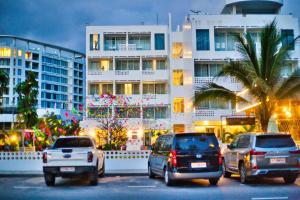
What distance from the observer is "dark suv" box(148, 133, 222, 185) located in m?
14.7

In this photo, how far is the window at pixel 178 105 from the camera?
47.0m

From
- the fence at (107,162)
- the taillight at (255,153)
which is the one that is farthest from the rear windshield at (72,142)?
the taillight at (255,153)

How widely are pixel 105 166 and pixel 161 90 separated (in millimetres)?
28973

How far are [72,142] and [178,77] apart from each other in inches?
1218

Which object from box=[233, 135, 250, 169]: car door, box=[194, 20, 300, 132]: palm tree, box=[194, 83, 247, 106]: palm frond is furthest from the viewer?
box=[194, 83, 247, 106]: palm frond

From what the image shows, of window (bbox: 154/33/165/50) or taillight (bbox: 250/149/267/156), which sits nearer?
taillight (bbox: 250/149/267/156)

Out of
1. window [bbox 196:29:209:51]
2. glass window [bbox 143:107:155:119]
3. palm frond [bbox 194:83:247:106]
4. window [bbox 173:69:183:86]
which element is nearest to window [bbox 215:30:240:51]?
window [bbox 196:29:209:51]

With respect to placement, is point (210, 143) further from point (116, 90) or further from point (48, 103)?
point (48, 103)

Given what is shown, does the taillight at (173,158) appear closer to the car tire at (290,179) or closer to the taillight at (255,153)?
the taillight at (255,153)

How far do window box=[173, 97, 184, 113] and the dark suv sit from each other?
103 feet

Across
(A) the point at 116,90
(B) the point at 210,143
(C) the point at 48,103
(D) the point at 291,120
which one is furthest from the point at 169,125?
(C) the point at 48,103

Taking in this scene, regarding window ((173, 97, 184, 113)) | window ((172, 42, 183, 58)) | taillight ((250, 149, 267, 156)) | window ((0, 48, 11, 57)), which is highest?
window ((0, 48, 11, 57))

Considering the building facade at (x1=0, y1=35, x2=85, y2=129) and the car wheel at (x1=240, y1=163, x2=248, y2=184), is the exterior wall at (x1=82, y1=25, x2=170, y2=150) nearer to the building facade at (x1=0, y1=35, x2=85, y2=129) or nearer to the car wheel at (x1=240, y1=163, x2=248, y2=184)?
the car wheel at (x1=240, y1=163, x2=248, y2=184)

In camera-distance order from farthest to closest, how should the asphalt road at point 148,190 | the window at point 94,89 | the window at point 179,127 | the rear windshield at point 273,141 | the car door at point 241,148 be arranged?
1. the window at point 94,89
2. the window at point 179,127
3. the car door at point 241,148
4. the rear windshield at point 273,141
5. the asphalt road at point 148,190
